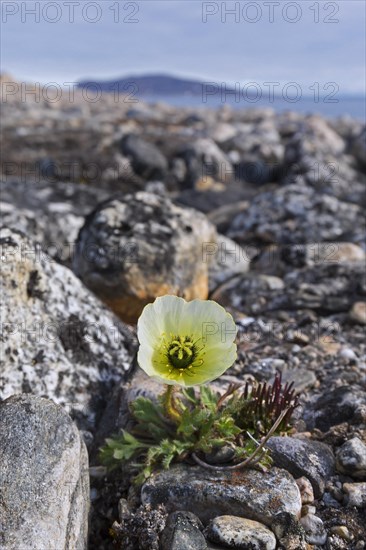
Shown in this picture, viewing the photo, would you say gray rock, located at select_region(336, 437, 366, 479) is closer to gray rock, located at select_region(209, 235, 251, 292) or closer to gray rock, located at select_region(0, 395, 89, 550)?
gray rock, located at select_region(0, 395, 89, 550)

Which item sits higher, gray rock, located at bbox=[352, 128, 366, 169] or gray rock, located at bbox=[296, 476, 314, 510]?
gray rock, located at bbox=[352, 128, 366, 169]

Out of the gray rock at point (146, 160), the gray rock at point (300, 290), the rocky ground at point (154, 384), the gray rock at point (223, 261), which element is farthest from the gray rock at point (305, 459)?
the gray rock at point (146, 160)

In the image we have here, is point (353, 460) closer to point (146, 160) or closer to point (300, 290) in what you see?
point (300, 290)

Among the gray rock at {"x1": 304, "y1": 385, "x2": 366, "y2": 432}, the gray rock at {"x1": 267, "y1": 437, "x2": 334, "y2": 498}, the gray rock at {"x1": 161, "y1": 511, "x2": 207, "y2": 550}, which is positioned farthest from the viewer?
the gray rock at {"x1": 304, "y1": 385, "x2": 366, "y2": 432}

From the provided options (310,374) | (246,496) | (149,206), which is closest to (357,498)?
(246,496)

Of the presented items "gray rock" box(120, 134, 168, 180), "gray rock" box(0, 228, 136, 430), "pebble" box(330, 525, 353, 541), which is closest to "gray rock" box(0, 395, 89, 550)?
"gray rock" box(0, 228, 136, 430)

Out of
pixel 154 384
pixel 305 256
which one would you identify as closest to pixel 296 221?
pixel 305 256

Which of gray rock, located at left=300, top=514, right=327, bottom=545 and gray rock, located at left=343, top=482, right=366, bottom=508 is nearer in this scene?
gray rock, located at left=300, top=514, right=327, bottom=545
